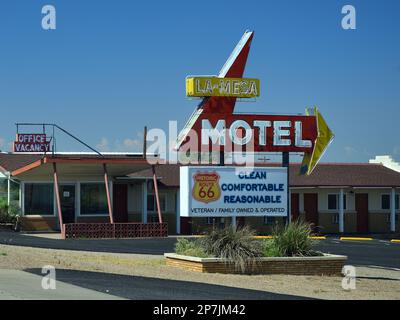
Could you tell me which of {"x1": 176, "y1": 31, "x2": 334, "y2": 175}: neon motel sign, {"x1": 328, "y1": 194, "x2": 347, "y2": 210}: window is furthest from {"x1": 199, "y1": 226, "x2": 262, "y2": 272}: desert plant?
{"x1": 328, "y1": 194, "x2": 347, "y2": 210}: window

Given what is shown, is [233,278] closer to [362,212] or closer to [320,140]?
[320,140]

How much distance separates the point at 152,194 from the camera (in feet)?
135

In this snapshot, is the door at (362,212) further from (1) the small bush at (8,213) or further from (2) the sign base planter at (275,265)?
(2) the sign base planter at (275,265)

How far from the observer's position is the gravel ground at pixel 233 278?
59.7ft

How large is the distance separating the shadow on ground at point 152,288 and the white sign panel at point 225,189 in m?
11.2

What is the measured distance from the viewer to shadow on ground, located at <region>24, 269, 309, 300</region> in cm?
1448

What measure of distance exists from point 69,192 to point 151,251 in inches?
480

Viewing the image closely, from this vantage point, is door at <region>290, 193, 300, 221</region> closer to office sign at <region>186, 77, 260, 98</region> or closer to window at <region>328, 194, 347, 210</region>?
window at <region>328, 194, 347, 210</region>

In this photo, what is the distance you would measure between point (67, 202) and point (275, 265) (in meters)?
19.5
